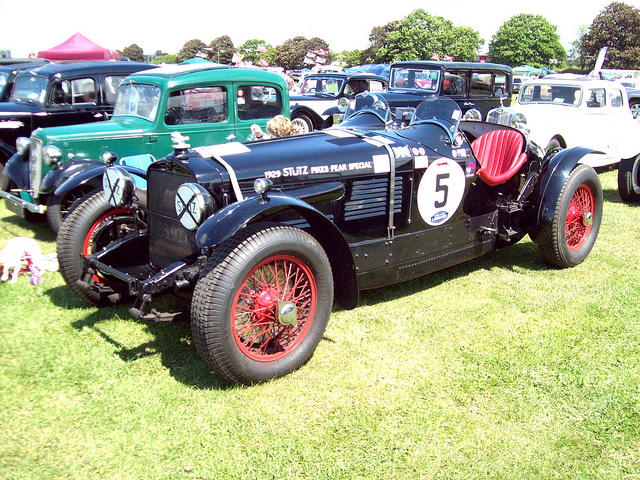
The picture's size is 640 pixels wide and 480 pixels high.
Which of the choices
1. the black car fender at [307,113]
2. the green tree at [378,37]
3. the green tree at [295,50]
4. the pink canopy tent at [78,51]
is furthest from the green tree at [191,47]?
the black car fender at [307,113]

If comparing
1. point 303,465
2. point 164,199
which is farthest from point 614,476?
point 164,199

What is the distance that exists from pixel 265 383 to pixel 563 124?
27.0 ft

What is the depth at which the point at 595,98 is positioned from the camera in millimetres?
9477

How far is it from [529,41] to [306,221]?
6531cm

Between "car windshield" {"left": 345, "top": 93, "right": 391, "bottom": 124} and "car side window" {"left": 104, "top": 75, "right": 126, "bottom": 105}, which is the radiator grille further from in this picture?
"car side window" {"left": 104, "top": 75, "right": 126, "bottom": 105}

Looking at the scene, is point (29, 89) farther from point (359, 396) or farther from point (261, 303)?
point (359, 396)

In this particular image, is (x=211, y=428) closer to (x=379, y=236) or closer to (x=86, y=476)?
(x=86, y=476)

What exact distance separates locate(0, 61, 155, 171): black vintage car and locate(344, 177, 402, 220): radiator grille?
16.3ft

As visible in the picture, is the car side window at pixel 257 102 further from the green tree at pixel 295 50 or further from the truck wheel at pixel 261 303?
the green tree at pixel 295 50

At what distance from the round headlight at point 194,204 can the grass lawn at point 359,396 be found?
3.05ft

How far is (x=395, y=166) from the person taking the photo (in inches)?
150

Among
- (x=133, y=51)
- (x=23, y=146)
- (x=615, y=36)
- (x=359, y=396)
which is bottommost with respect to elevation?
(x=359, y=396)

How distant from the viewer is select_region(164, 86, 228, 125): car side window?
21.1ft

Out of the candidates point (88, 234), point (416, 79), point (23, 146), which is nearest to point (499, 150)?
point (88, 234)
